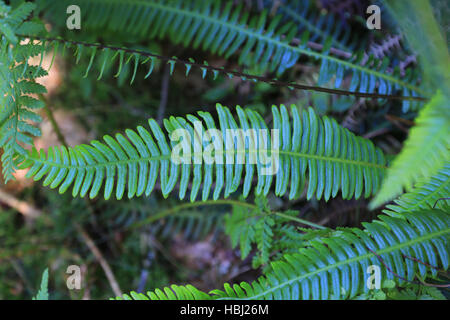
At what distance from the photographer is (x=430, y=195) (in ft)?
4.36

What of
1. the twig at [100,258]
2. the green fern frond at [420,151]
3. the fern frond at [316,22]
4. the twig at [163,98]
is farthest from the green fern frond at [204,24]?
the green fern frond at [420,151]

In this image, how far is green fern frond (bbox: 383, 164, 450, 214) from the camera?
132 centimetres

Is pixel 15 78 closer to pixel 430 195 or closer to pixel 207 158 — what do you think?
pixel 207 158

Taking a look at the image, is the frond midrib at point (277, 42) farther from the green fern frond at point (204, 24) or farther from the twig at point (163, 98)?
the twig at point (163, 98)

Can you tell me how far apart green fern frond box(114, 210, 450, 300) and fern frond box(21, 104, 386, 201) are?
226mm

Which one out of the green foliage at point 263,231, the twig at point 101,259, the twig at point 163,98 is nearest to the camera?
the green foliage at point 263,231

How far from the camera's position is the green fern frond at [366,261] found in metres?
1.19

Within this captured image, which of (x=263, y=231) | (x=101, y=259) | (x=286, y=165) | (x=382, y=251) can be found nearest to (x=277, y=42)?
(x=286, y=165)

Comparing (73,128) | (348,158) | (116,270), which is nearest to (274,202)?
(348,158)

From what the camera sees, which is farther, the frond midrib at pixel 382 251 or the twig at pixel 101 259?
the twig at pixel 101 259

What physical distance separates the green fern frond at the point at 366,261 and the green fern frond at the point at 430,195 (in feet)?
0.32

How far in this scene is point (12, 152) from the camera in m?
1.28

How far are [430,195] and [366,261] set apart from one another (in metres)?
0.39
